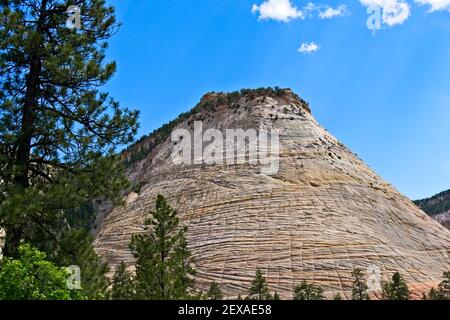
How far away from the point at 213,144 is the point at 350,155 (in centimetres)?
1553

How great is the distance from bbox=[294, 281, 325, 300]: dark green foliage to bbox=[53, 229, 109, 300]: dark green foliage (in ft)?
68.4

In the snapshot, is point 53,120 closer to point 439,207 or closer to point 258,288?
point 258,288

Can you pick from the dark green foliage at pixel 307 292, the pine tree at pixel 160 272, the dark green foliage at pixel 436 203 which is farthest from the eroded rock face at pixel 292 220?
the dark green foliage at pixel 436 203

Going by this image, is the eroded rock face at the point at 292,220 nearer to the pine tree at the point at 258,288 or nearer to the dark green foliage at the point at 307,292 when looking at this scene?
the pine tree at the point at 258,288

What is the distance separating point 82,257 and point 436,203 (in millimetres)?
104559

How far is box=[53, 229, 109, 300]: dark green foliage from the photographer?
13055 mm

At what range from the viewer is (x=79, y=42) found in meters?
13.4

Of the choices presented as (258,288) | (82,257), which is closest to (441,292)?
(258,288)

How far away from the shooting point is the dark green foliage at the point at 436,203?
101m

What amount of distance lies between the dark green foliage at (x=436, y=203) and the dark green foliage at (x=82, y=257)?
96522 mm

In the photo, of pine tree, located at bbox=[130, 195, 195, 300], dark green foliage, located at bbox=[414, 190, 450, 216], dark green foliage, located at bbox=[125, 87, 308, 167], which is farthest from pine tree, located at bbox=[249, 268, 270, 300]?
dark green foliage, located at bbox=[414, 190, 450, 216]

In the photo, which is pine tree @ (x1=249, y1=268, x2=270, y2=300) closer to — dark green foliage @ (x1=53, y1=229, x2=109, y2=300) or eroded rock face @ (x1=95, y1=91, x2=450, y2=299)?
eroded rock face @ (x1=95, y1=91, x2=450, y2=299)
